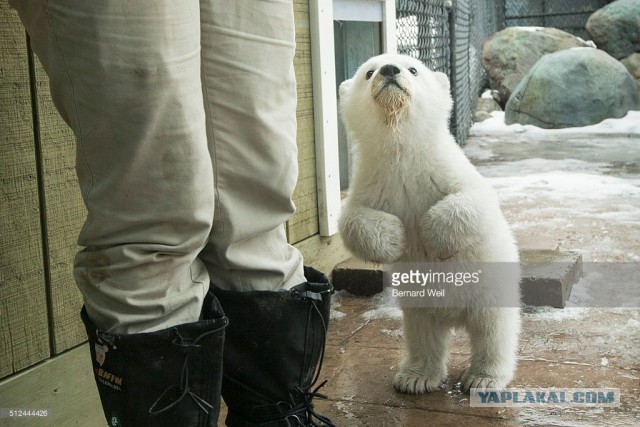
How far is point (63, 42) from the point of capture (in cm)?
126

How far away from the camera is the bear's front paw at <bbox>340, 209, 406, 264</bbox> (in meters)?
2.17

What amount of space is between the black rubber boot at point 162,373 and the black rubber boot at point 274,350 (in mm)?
128

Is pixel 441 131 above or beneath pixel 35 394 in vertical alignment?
above

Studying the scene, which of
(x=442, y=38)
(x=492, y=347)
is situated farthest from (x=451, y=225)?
(x=442, y=38)

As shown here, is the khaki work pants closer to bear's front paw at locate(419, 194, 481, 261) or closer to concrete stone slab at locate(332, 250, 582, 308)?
bear's front paw at locate(419, 194, 481, 261)

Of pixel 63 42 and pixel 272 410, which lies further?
pixel 272 410

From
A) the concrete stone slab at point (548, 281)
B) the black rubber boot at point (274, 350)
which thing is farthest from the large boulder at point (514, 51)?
the black rubber boot at point (274, 350)

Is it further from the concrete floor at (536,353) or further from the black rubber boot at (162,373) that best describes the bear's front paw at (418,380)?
the black rubber boot at (162,373)

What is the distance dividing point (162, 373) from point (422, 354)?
1.12m

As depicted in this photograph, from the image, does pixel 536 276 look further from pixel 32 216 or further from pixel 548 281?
pixel 32 216

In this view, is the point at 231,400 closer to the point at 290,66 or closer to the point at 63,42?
the point at 290,66

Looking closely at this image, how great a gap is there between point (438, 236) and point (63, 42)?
122 centimetres

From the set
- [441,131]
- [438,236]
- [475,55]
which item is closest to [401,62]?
[441,131]

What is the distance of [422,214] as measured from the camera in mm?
2301
